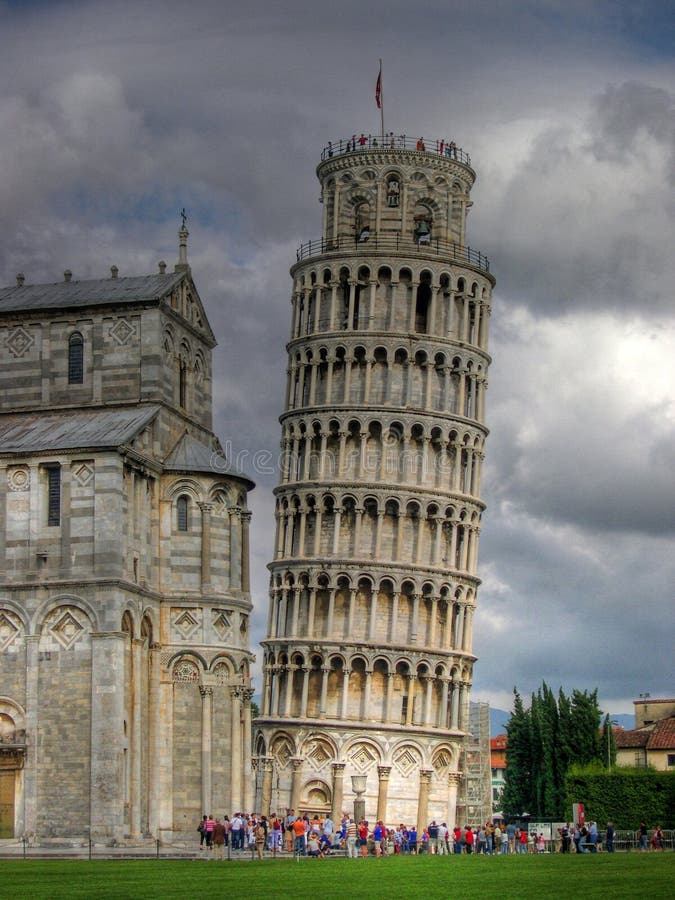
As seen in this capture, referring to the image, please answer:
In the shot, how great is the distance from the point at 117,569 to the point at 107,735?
5.78 meters

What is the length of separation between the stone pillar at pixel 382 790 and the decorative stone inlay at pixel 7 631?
36425mm

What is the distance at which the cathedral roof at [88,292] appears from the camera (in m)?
68.9

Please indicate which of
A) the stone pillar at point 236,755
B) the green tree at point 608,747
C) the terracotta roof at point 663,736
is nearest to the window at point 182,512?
the stone pillar at point 236,755

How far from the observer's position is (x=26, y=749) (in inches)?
2394

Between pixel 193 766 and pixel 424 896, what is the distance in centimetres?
2934

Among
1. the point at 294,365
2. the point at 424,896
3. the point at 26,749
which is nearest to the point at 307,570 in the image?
the point at 294,365

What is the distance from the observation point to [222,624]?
219 feet

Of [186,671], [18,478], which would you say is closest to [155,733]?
[186,671]

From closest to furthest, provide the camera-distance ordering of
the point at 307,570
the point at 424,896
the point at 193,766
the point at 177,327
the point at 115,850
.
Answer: the point at 424,896, the point at 115,850, the point at 193,766, the point at 177,327, the point at 307,570

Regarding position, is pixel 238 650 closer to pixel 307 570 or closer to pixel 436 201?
pixel 307 570

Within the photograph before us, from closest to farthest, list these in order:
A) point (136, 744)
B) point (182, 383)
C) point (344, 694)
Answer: point (136, 744), point (182, 383), point (344, 694)

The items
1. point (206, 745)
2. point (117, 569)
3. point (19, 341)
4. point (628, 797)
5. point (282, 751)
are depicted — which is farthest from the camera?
point (282, 751)

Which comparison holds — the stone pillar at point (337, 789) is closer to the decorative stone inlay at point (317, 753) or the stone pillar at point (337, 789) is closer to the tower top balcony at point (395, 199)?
the decorative stone inlay at point (317, 753)

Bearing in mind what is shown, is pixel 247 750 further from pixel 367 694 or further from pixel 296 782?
pixel 367 694
